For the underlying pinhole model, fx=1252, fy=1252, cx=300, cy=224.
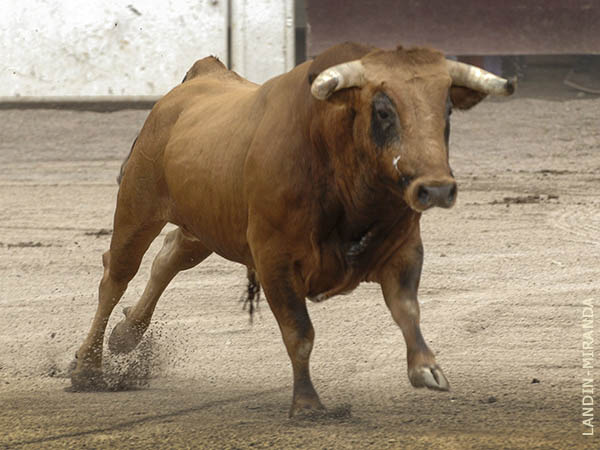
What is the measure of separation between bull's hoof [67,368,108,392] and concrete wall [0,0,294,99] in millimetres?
7109

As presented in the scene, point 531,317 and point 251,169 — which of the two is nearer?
point 251,169

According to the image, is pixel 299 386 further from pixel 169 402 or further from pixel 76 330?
pixel 76 330

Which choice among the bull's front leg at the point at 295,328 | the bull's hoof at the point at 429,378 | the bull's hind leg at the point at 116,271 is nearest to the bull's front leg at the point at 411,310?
the bull's hoof at the point at 429,378

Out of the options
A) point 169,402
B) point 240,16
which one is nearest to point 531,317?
point 169,402

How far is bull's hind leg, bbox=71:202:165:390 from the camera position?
543cm

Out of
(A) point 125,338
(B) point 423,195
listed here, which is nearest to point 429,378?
(B) point 423,195

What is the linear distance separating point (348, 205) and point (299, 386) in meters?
0.66

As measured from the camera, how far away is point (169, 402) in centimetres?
488

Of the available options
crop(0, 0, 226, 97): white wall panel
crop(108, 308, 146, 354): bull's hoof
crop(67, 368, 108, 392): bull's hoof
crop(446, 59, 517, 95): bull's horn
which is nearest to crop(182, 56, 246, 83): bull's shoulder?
crop(108, 308, 146, 354): bull's hoof

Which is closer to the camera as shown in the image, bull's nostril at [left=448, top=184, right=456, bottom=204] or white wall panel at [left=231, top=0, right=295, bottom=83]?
bull's nostril at [left=448, top=184, right=456, bottom=204]

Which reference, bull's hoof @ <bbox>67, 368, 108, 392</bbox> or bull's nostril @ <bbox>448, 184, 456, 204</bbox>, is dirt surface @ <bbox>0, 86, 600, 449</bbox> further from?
→ bull's nostril @ <bbox>448, 184, 456, 204</bbox>

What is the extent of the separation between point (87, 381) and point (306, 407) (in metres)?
1.46

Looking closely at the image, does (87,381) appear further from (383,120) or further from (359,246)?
(383,120)

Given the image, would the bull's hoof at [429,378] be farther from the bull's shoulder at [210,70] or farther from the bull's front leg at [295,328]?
the bull's shoulder at [210,70]
